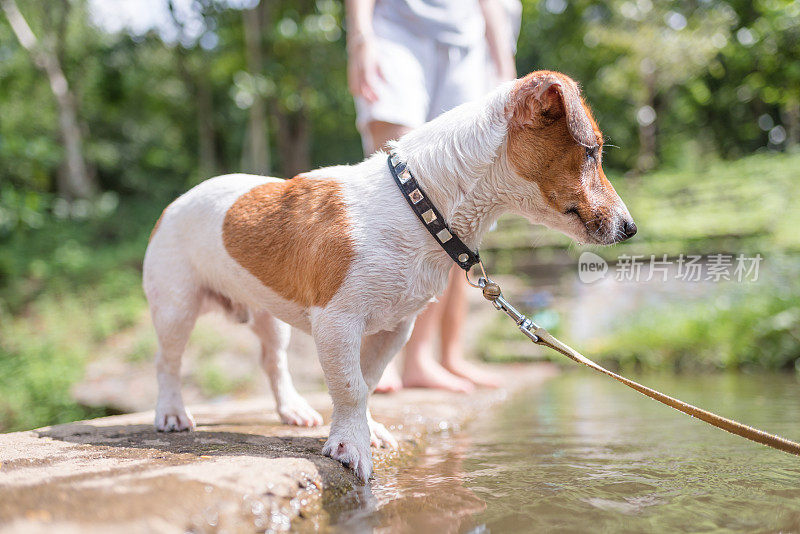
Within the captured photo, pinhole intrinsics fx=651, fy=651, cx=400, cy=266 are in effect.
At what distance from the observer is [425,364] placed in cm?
360

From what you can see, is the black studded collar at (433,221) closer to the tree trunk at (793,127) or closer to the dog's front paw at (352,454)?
the dog's front paw at (352,454)

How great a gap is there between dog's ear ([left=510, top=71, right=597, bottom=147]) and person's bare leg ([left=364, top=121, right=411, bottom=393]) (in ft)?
4.01

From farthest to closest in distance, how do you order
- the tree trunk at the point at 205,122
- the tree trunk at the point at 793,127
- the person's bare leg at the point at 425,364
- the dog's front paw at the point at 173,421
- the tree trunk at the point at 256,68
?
the tree trunk at the point at 793,127 < the tree trunk at the point at 205,122 < the tree trunk at the point at 256,68 < the person's bare leg at the point at 425,364 < the dog's front paw at the point at 173,421

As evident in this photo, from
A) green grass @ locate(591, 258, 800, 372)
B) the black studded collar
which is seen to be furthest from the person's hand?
green grass @ locate(591, 258, 800, 372)

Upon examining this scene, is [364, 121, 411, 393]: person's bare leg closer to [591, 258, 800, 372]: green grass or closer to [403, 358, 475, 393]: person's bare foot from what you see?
[403, 358, 475, 393]: person's bare foot

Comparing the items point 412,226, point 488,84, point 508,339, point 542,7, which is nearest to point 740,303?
point 508,339

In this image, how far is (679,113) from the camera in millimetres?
26828

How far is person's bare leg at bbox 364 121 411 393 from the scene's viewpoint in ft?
10.1

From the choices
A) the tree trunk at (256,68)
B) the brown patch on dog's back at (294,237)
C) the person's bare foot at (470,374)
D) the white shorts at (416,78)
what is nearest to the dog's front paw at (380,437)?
the brown patch on dog's back at (294,237)

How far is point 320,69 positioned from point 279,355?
11.4 metres

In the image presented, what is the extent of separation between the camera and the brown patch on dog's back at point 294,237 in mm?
1896

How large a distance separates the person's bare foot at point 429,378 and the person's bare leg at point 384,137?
0.17 metres

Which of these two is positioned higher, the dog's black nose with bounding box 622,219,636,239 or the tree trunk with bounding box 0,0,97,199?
the tree trunk with bounding box 0,0,97,199

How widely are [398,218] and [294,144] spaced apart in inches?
606
